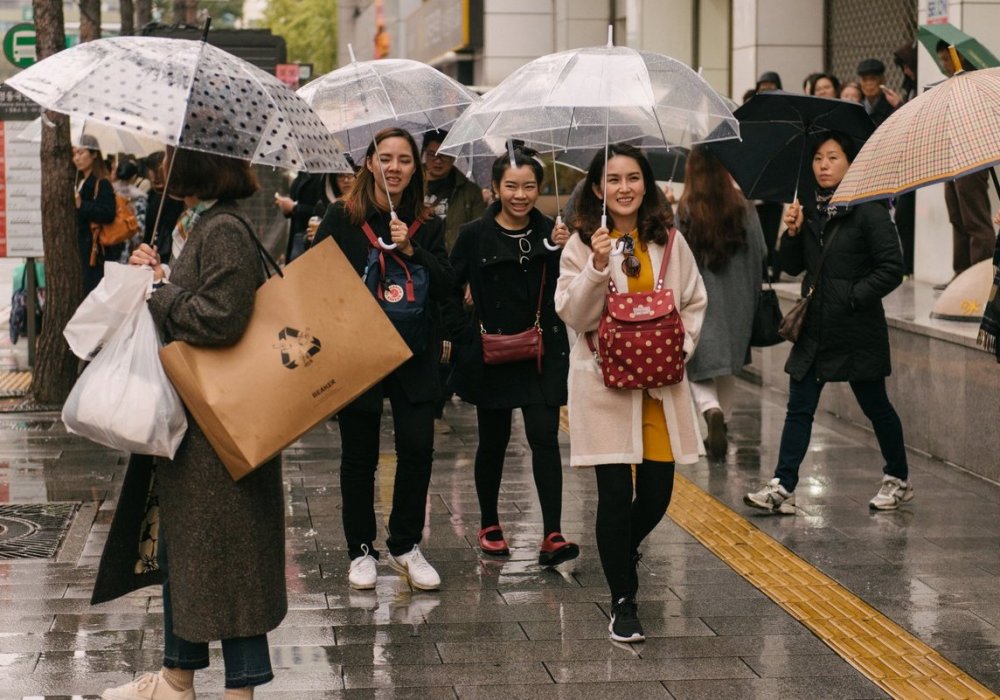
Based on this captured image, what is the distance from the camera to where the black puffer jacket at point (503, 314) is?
6855mm

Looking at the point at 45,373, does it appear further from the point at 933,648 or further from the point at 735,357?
the point at 933,648

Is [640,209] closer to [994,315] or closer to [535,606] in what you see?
[994,315]

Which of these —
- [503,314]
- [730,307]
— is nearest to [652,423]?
[503,314]

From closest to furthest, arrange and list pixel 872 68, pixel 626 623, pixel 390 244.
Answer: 1. pixel 626 623
2. pixel 390 244
3. pixel 872 68

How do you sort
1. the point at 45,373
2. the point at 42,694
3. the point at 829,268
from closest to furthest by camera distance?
1. the point at 42,694
2. the point at 829,268
3. the point at 45,373

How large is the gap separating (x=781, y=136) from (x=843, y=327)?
3.70 feet

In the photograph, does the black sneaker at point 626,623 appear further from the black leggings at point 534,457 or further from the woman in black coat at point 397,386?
the black leggings at point 534,457

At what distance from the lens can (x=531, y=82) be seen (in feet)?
21.4

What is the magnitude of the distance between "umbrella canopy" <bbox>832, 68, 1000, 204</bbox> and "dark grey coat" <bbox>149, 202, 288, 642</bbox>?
7.98 ft

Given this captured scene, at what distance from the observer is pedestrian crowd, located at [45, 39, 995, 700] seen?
458 centimetres

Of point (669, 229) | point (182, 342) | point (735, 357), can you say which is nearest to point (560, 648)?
point (669, 229)

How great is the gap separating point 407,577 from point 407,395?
0.79m

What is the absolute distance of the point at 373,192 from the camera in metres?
6.43

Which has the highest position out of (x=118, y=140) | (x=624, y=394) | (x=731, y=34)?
(x=731, y=34)
